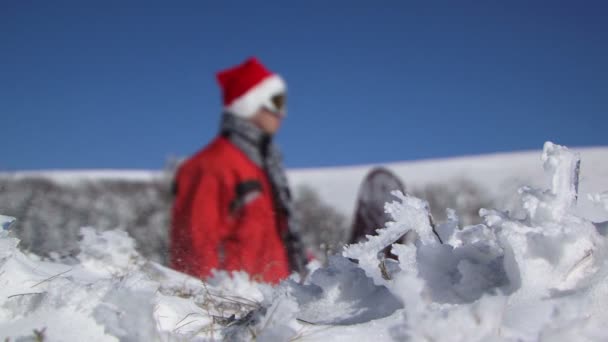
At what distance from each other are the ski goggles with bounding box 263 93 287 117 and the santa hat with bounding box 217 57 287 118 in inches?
0.6

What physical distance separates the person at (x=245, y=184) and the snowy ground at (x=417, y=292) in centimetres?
243

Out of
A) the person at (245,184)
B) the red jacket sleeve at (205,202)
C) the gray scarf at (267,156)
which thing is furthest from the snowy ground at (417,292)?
the gray scarf at (267,156)

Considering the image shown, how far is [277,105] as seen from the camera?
6.18 m

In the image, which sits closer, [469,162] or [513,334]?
[513,334]

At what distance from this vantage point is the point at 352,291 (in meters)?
1.16

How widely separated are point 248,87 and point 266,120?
53cm

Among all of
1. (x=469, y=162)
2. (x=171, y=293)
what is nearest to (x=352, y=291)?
(x=171, y=293)

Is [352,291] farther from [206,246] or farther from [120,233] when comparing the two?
[206,246]

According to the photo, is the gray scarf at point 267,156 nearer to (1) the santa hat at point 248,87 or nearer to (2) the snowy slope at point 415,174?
(1) the santa hat at point 248,87

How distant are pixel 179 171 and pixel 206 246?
324 cm

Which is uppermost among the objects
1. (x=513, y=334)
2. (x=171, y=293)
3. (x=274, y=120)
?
(x=274, y=120)

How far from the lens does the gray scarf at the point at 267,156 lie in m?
5.09

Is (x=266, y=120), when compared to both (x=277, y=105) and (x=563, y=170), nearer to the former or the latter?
(x=277, y=105)

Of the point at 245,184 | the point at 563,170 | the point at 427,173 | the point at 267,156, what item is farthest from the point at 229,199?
the point at 427,173
